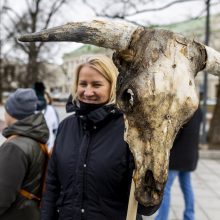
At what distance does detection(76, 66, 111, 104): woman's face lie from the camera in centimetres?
254

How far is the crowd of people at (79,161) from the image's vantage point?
94.2 inches

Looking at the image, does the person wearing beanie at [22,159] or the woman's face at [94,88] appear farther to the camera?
the person wearing beanie at [22,159]

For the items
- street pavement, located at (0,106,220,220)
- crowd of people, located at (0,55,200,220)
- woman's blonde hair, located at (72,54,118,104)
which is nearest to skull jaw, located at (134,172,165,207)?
crowd of people, located at (0,55,200,220)

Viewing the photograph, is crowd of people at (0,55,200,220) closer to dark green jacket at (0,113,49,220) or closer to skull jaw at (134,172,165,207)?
dark green jacket at (0,113,49,220)

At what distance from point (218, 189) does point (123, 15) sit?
684 centimetres

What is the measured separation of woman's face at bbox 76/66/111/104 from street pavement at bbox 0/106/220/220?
11.8ft

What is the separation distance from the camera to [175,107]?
5.53 ft

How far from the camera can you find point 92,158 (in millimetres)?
2418

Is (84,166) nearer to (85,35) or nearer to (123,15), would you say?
(85,35)

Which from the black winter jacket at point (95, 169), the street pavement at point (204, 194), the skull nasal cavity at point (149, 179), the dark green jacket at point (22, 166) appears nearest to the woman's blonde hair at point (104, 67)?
the black winter jacket at point (95, 169)

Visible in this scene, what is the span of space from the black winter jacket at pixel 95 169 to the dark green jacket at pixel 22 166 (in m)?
0.32

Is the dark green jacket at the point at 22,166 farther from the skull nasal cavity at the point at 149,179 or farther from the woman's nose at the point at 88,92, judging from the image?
the skull nasal cavity at the point at 149,179

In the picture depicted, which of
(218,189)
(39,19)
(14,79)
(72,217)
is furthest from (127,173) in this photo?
(14,79)

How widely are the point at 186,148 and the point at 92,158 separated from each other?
9.57 feet
